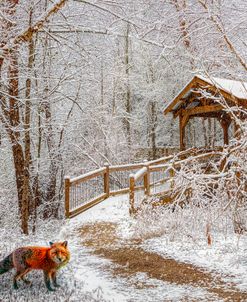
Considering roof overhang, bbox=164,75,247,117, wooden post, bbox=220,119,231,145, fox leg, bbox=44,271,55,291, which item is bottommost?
fox leg, bbox=44,271,55,291

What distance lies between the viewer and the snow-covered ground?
596 cm

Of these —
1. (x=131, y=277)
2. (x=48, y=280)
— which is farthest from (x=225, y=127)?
(x=48, y=280)

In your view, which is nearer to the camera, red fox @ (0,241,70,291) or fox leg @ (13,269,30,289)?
red fox @ (0,241,70,291)

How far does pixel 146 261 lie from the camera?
776 cm

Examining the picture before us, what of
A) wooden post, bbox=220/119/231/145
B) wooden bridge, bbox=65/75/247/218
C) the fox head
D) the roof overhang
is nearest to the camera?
the fox head

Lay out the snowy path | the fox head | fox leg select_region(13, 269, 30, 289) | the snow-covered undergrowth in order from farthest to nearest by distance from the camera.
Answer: the snow-covered undergrowth < the snowy path < fox leg select_region(13, 269, 30, 289) < the fox head

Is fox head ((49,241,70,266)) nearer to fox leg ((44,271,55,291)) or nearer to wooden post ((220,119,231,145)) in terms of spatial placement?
fox leg ((44,271,55,291))

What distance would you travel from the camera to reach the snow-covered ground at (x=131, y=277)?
19.6 ft

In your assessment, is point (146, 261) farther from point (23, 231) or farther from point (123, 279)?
point (23, 231)

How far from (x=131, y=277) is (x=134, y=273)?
8.3 inches

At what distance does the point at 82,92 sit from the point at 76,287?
13.4m

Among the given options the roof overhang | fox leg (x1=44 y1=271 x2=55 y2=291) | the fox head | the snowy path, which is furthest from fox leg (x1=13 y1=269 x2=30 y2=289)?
the roof overhang

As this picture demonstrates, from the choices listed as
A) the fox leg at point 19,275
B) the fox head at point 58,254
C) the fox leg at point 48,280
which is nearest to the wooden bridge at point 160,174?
the fox head at point 58,254

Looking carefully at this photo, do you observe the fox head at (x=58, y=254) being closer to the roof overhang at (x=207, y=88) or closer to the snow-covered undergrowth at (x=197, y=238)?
the snow-covered undergrowth at (x=197, y=238)
